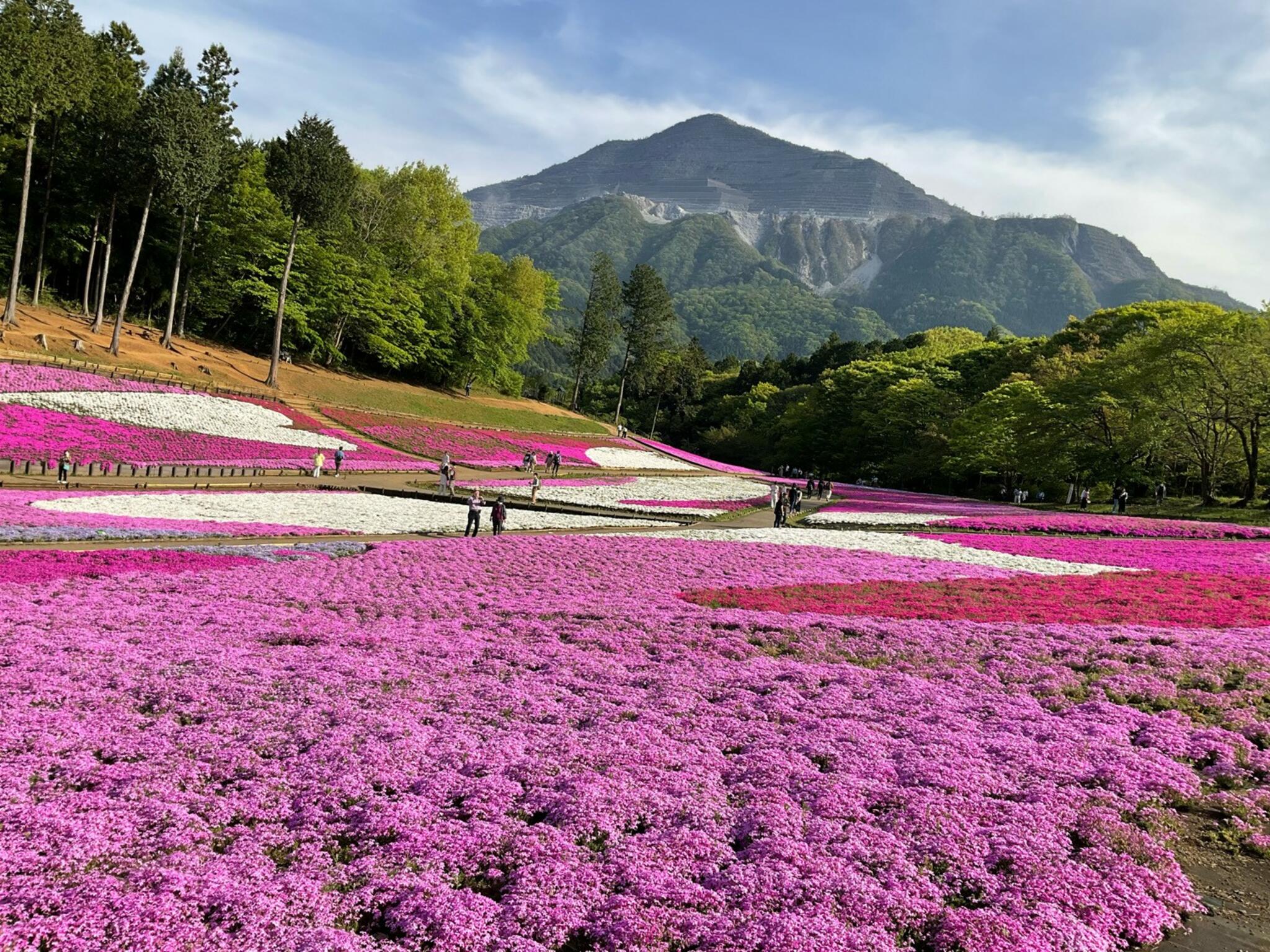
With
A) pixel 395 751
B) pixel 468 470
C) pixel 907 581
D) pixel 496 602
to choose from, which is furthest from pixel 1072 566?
pixel 468 470

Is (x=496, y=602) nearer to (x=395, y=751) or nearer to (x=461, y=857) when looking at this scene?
(x=395, y=751)

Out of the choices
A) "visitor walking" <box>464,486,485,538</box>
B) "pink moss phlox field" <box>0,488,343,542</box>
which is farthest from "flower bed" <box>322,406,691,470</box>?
"pink moss phlox field" <box>0,488,343,542</box>

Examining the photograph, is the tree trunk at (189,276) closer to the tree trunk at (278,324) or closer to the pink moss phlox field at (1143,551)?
the tree trunk at (278,324)

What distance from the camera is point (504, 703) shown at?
10.2 m

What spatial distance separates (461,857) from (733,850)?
8.10 ft

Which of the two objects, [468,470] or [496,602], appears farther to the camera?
[468,470]

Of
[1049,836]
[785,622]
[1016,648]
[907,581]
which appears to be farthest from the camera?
[907,581]

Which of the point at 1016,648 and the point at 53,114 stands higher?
the point at 53,114

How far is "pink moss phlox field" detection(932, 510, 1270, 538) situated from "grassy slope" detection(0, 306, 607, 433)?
44.2m

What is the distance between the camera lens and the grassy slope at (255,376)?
4684cm

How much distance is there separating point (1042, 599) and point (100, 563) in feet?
73.9

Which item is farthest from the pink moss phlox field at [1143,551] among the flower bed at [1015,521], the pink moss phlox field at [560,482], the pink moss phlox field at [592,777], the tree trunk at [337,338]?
the tree trunk at [337,338]

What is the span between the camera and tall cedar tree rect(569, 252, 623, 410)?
107 metres

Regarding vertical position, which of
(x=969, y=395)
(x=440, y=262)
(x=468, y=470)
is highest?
(x=440, y=262)
